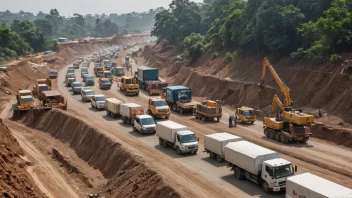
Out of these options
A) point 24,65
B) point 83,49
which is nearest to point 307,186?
point 24,65

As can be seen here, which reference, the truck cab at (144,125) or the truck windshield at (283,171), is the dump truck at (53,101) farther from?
the truck windshield at (283,171)

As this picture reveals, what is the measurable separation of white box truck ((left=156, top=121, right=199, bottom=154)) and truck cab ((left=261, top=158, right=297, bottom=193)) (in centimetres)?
1030

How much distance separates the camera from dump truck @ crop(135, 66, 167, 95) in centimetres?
7219

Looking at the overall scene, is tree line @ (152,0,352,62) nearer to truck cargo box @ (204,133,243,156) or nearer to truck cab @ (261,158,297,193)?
truck cargo box @ (204,133,243,156)

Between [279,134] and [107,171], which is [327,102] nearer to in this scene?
[279,134]

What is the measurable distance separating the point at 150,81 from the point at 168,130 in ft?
122

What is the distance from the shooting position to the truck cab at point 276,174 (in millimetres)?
26875

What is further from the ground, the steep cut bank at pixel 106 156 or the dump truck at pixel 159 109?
the dump truck at pixel 159 109

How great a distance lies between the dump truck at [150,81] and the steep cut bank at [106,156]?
830 inches

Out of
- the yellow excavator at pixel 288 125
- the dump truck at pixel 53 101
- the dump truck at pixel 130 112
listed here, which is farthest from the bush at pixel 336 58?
the dump truck at pixel 53 101

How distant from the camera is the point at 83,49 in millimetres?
196000

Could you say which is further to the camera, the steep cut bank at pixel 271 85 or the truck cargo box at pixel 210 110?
the truck cargo box at pixel 210 110

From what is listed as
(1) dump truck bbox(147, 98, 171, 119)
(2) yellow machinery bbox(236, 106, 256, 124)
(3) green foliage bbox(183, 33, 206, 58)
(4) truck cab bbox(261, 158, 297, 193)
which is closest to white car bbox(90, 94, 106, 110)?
(1) dump truck bbox(147, 98, 171, 119)

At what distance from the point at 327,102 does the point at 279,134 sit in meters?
10.5
